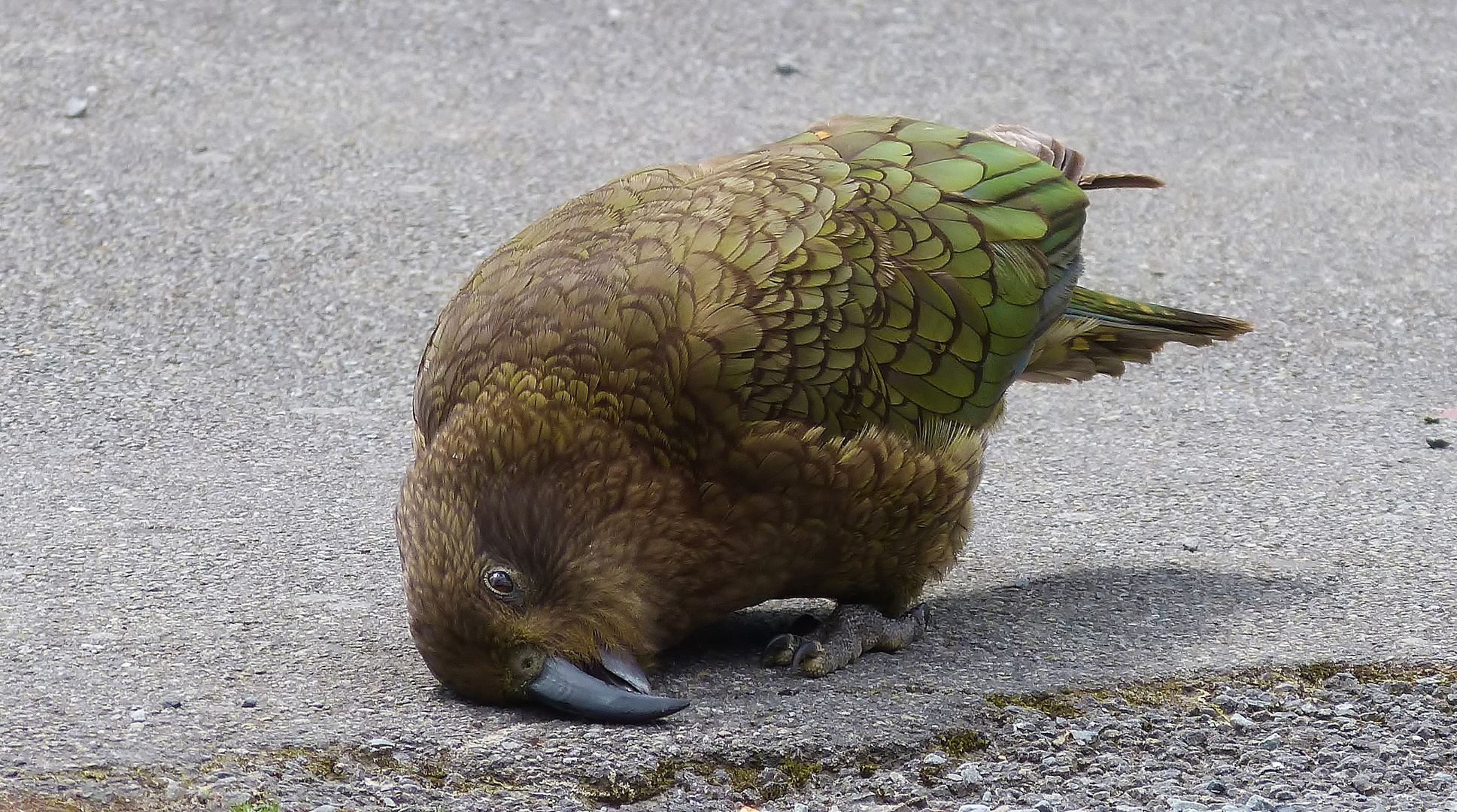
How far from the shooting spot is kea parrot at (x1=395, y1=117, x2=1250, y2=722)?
345cm

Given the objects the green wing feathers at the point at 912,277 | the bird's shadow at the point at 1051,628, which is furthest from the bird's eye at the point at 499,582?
the green wing feathers at the point at 912,277

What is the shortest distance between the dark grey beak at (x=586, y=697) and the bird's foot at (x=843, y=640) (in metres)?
0.47

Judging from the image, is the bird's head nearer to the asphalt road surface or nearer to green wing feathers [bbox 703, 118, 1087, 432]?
the asphalt road surface

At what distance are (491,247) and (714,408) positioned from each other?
123 inches

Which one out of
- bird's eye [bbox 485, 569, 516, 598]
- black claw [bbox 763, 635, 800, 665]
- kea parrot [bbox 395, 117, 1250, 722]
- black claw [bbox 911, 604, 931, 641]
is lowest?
black claw [bbox 763, 635, 800, 665]

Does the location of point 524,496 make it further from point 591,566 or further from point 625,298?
point 625,298

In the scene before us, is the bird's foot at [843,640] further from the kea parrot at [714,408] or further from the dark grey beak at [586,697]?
the dark grey beak at [586,697]

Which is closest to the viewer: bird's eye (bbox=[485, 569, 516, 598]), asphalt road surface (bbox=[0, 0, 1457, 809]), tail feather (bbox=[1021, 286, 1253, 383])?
bird's eye (bbox=[485, 569, 516, 598])

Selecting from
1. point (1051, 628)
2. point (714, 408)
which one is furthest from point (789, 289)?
point (1051, 628)

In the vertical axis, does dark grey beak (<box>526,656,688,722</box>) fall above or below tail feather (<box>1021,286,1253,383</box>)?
below

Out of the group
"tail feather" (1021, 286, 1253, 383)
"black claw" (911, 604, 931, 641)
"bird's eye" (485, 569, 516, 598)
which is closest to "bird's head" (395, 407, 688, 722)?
"bird's eye" (485, 569, 516, 598)

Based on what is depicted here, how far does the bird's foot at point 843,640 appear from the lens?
3854 mm

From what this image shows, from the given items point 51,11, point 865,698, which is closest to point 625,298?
Result: point 865,698

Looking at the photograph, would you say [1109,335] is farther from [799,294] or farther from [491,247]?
[491,247]
